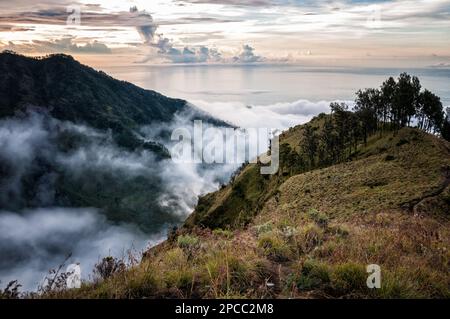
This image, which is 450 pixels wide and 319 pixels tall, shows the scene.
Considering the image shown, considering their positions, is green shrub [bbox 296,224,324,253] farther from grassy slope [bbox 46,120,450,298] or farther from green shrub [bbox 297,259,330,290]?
green shrub [bbox 297,259,330,290]

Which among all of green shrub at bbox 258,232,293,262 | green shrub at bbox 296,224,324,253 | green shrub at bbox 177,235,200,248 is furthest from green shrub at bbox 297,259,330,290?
green shrub at bbox 177,235,200,248

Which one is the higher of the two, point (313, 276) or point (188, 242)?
point (313, 276)

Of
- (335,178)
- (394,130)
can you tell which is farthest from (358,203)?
(394,130)

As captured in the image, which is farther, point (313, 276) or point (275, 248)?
point (275, 248)

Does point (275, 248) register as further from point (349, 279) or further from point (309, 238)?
point (349, 279)

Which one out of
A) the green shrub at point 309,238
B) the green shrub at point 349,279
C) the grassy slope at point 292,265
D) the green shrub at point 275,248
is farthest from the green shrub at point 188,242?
the green shrub at point 349,279

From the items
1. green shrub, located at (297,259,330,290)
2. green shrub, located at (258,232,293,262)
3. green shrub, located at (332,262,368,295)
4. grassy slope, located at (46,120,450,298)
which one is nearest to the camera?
grassy slope, located at (46,120,450,298)

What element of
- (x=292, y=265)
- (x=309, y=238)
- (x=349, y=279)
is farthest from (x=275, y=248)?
Result: (x=349, y=279)

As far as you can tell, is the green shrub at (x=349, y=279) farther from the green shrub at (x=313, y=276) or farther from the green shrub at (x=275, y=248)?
the green shrub at (x=275, y=248)

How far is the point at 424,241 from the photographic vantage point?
406 inches

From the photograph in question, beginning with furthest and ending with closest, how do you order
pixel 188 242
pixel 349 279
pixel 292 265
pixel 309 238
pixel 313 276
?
pixel 309 238 < pixel 188 242 < pixel 292 265 < pixel 313 276 < pixel 349 279

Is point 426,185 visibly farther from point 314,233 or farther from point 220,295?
point 220,295

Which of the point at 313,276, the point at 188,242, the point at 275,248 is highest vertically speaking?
the point at 313,276
